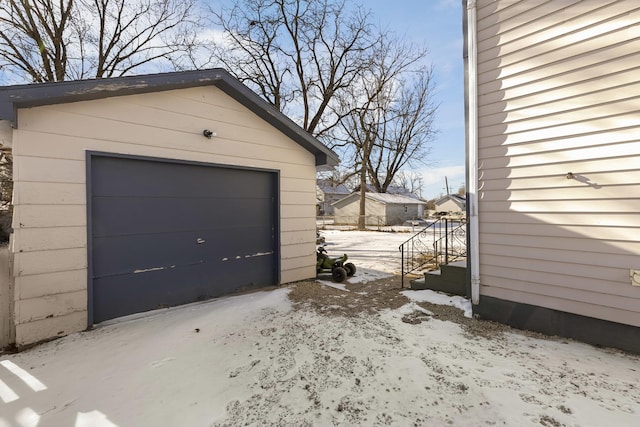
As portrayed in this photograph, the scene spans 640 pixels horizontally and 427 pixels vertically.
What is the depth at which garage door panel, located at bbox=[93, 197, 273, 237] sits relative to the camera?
3936 millimetres

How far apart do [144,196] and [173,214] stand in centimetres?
47

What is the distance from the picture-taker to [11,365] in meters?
2.90

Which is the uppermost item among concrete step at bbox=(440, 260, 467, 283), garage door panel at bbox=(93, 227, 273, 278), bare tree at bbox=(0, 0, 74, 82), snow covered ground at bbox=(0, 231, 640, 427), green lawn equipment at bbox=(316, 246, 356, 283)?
bare tree at bbox=(0, 0, 74, 82)

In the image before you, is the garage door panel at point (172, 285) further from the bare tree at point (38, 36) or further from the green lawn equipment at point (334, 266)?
the bare tree at point (38, 36)

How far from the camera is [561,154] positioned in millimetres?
3326

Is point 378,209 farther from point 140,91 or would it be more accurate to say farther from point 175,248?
point 140,91

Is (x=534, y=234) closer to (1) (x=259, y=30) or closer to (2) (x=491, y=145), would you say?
(2) (x=491, y=145)

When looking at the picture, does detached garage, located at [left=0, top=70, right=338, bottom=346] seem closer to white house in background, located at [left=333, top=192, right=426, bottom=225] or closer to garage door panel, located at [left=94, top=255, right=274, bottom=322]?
garage door panel, located at [left=94, top=255, right=274, bottom=322]

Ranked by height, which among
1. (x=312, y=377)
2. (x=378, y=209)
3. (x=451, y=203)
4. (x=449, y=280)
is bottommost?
(x=312, y=377)

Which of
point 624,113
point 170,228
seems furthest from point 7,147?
point 624,113

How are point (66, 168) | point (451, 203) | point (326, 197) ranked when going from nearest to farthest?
point (66, 168) < point (451, 203) < point (326, 197)

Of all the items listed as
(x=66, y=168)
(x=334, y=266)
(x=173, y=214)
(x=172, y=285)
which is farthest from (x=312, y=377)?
(x=334, y=266)

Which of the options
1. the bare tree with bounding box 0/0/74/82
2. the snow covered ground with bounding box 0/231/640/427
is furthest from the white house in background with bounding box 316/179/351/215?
the snow covered ground with bounding box 0/231/640/427

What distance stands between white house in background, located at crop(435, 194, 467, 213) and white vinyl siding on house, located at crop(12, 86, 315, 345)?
36418 mm
